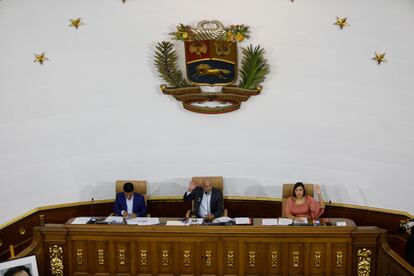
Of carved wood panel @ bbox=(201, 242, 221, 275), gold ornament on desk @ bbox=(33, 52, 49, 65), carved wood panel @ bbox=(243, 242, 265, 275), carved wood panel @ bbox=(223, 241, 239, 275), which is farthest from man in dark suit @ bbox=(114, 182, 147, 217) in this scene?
gold ornament on desk @ bbox=(33, 52, 49, 65)

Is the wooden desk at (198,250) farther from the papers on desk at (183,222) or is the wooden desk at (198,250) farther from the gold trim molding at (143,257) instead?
the papers on desk at (183,222)

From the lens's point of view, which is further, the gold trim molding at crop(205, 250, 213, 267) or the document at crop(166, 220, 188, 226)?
the document at crop(166, 220, 188, 226)

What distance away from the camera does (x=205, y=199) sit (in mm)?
6902

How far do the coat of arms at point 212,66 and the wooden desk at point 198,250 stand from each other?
2.15 metres

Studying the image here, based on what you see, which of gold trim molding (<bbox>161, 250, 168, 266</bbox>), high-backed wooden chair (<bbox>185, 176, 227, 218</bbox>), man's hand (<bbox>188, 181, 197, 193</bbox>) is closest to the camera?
gold trim molding (<bbox>161, 250, 168, 266</bbox>)

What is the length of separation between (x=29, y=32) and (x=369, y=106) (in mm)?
4991

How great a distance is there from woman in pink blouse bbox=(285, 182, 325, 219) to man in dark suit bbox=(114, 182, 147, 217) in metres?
2.02

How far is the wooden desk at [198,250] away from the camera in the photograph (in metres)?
5.61

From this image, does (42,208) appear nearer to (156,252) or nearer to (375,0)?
(156,252)

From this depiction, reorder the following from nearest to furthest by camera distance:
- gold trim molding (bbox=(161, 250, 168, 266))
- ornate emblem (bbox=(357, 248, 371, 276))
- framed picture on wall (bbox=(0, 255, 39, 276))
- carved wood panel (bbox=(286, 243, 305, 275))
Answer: framed picture on wall (bbox=(0, 255, 39, 276))
ornate emblem (bbox=(357, 248, 371, 276))
carved wood panel (bbox=(286, 243, 305, 275))
gold trim molding (bbox=(161, 250, 168, 266))

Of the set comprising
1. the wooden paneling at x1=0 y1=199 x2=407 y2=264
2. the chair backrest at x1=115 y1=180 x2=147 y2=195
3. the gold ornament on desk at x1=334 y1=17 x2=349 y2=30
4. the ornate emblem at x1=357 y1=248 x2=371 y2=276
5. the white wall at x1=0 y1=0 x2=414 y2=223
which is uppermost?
the gold ornament on desk at x1=334 y1=17 x2=349 y2=30

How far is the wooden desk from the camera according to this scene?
561 cm

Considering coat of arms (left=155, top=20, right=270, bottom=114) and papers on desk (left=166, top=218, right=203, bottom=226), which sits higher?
coat of arms (left=155, top=20, right=270, bottom=114)

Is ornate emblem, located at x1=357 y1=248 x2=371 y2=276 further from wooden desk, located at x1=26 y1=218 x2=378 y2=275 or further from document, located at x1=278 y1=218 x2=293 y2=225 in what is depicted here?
document, located at x1=278 y1=218 x2=293 y2=225
